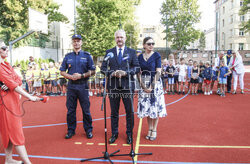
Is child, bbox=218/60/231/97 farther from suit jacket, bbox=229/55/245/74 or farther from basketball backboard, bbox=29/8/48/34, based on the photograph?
basketball backboard, bbox=29/8/48/34

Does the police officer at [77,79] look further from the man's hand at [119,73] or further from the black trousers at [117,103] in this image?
the man's hand at [119,73]

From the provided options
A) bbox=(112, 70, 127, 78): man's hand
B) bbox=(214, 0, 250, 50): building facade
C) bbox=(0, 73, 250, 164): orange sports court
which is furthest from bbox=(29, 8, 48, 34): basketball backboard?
bbox=(214, 0, 250, 50): building facade

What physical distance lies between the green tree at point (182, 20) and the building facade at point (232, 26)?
1210 cm

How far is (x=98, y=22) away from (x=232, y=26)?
40.5m

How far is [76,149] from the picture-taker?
4094 millimetres

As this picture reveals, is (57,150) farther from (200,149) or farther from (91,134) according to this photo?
(200,149)

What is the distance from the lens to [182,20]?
145ft

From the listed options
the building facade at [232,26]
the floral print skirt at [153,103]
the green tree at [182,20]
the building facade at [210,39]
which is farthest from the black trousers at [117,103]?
the building facade at [210,39]

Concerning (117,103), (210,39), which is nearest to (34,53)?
(117,103)

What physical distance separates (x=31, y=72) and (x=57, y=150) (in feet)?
28.6

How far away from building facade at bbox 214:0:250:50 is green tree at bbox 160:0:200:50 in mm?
12105

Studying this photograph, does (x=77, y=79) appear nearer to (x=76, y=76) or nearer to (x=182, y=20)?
(x=76, y=76)

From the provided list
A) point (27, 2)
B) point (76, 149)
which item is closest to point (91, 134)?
point (76, 149)

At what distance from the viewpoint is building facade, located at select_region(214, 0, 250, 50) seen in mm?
48375
